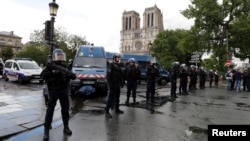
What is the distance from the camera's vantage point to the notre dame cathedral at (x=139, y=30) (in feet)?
405

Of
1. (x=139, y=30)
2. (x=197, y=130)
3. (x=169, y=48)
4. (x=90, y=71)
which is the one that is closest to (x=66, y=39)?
(x=169, y=48)

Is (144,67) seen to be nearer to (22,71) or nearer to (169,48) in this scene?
(22,71)

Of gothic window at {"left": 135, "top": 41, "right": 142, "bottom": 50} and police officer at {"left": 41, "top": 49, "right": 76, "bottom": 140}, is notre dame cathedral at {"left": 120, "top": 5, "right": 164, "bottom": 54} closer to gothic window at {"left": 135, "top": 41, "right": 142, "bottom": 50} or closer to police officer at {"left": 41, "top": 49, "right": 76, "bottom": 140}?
gothic window at {"left": 135, "top": 41, "right": 142, "bottom": 50}

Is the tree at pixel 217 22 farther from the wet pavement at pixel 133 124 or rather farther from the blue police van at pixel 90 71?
the wet pavement at pixel 133 124

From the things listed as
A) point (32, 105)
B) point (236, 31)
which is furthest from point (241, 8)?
point (32, 105)

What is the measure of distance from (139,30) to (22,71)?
11569 centimetres

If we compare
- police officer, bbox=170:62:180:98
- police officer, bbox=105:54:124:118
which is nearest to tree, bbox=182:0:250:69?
police officer, bbox=170:62:180:98

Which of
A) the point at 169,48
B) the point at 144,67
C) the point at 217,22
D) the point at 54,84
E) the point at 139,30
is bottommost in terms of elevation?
the point at 54,84

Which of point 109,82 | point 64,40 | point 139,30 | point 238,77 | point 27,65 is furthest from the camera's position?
point 139,30

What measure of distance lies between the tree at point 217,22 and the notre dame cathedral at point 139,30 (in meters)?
87.5

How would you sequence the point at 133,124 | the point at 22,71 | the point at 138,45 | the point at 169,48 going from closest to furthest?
the point at 133,124 < the point at 22,71 < the point at 169,48 < the point at 138,45

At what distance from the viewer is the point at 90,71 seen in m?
12.6

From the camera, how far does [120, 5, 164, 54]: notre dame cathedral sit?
4860 inches

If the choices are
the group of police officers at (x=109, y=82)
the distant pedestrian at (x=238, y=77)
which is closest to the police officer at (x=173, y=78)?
the group of police officers at (x=109, y=82)
